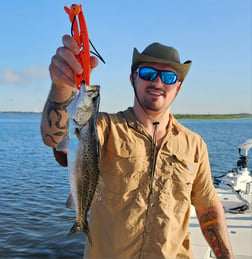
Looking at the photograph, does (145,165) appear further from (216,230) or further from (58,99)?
(216,230)

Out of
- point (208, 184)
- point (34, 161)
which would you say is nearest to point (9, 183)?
point (34, 161)

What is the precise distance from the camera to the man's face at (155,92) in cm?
299

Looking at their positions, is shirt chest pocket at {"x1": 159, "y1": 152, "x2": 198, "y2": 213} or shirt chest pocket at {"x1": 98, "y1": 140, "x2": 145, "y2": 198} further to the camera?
shirt chest pocket at {"x1": 159, "y1": 152, "x2": 198, "y2": 213}

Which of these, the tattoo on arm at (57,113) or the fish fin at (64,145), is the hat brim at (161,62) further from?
the fish fin at (64,145)

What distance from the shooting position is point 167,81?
3.02 metres

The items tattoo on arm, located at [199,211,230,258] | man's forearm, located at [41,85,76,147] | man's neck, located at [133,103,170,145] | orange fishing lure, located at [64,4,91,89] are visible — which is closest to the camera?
orange fishing lure, located at [64,4,91,89]

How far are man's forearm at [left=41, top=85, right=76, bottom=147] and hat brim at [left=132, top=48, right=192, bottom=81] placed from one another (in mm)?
777

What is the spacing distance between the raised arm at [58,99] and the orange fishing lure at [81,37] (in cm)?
7

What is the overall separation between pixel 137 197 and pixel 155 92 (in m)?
0.94

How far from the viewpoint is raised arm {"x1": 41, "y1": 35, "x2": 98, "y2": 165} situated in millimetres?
2273

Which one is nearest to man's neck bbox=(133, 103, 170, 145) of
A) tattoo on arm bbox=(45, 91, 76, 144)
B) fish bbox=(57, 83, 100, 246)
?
tattoo on arm bbox=(45, 91, 76, 144)

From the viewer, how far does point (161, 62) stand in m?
3.00

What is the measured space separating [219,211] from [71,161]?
1.86m

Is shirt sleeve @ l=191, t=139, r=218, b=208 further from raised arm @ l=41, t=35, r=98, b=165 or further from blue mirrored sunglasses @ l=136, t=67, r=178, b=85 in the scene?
raised arm @ l=41, t=35, r=98, b=165
